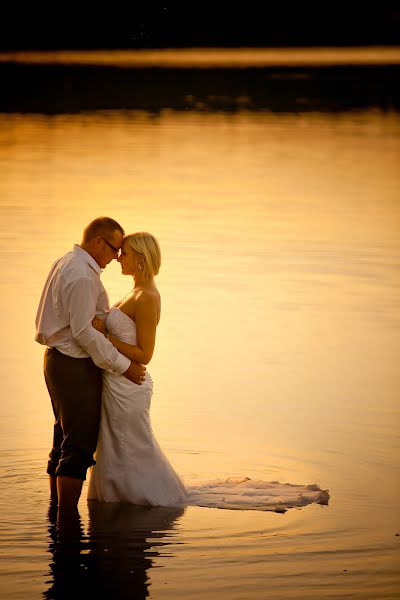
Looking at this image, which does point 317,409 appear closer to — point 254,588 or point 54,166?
point 254,588

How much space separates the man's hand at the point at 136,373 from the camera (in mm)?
9141

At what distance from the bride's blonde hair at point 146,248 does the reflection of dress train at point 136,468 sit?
0.30 meters

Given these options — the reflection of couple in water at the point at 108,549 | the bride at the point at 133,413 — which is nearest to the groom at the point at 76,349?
the bride at the point at 133,413

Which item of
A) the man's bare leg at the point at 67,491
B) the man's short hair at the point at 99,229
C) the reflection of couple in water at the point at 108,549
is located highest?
the man's short hair at the point at 99,229

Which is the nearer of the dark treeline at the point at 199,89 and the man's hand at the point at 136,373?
the man's hand at the point at 136,373

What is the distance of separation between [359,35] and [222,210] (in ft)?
254

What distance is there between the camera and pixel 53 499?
9375 mm

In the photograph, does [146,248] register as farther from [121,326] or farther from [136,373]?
[136,373]

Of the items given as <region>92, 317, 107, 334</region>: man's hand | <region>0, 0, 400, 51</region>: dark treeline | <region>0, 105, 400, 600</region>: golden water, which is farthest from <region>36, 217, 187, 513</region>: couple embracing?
<region>0, 0, 400, 51</region>: dark treeline

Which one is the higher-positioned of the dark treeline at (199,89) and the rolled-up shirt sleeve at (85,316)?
the dark treeline at (199,89)

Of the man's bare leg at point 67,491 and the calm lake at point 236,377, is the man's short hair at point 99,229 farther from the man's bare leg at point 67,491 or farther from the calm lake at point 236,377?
the calm lake at point 236,377

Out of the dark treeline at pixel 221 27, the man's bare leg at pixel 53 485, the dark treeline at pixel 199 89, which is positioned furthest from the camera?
the dark treeline at pixel 221 27

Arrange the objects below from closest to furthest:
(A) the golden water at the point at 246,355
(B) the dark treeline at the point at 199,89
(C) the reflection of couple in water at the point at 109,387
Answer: (A) the golden water at the point at 246,355
(C) the reflection of couple in water at the point at 109,387
(B) the dark treeline at the point at 199,89

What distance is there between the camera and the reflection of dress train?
921 cm
